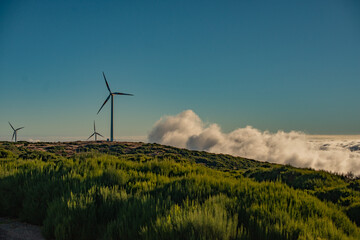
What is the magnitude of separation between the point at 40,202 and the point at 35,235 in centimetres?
154

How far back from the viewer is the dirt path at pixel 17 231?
632cm

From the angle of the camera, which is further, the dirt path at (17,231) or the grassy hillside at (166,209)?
the dirt path at (17,231)

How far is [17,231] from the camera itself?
6.79 meters

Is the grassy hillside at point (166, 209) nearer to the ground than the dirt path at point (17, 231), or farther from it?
farther from it

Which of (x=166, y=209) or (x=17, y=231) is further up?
(x=166, y=209)

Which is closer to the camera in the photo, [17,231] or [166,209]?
[166,209]

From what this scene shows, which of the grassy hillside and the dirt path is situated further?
the dirt path

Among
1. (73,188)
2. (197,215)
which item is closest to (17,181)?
(73,188)

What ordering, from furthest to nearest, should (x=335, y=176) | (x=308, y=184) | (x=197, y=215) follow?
1. (x=335, y=176)
2. (x=308, y=184)
3. (x=197, y=215)

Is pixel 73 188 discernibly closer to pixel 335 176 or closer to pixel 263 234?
pixel 263 234

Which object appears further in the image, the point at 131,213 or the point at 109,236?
the point at 131,213

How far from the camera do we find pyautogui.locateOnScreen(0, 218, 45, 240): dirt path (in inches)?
249

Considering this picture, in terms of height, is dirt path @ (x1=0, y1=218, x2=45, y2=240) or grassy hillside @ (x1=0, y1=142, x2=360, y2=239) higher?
grassy hillside @ (x1=0, y1=142, x2=360, y2=239)

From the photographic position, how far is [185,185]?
784 centimetres
